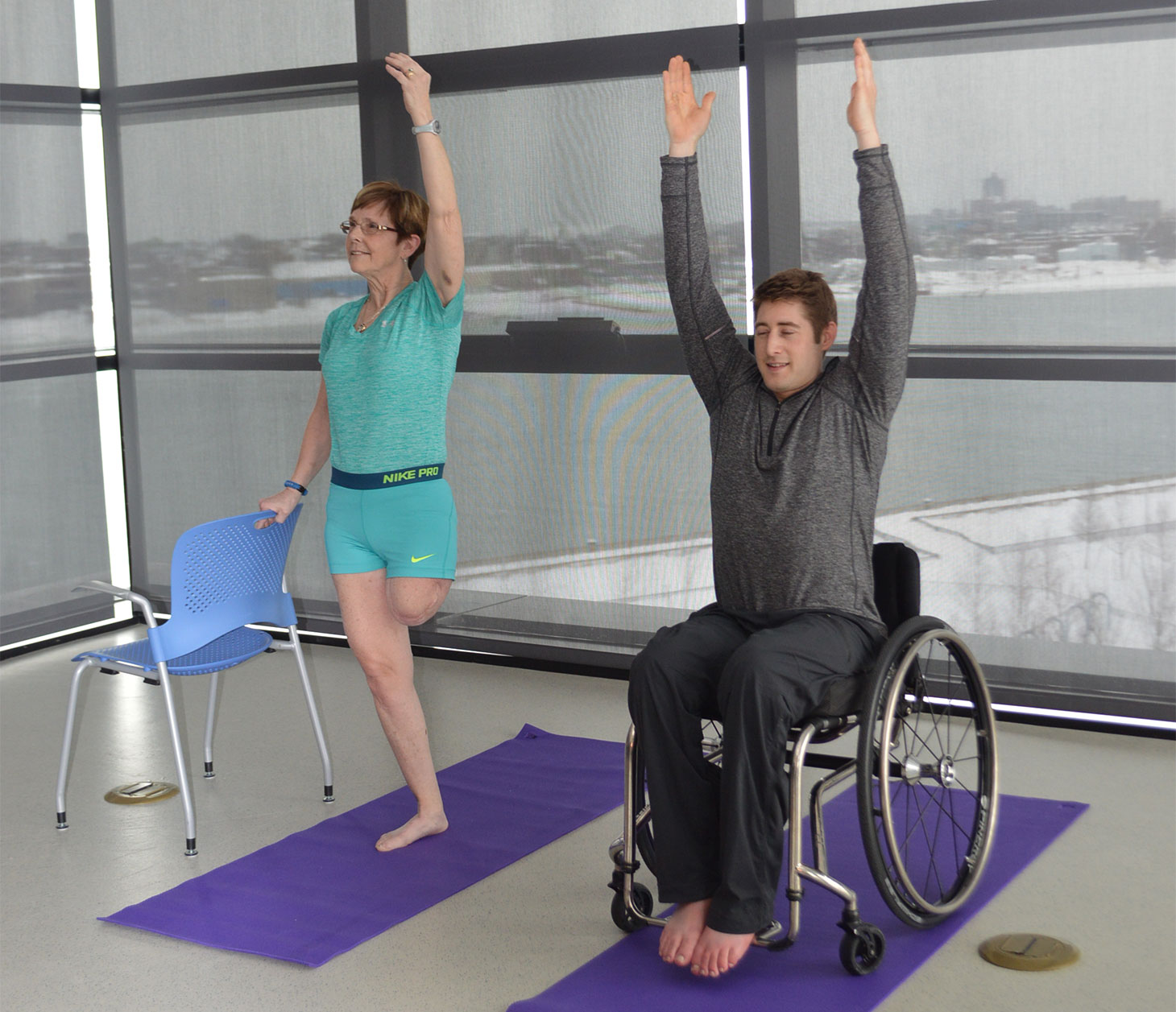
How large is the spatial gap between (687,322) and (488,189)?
6.12 ft

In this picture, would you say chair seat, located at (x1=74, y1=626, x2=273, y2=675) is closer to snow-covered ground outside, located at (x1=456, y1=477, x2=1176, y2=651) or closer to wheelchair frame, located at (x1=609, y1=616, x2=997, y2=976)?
wheelchair frame, located at (x1=609, y1=616, x2=997, y2=976)

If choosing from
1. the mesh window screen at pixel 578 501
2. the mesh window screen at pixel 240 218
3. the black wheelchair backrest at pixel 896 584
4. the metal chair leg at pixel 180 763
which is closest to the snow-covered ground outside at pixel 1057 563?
the mesh window screen at pixel 578 501

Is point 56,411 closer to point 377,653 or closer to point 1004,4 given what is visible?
point 377,653

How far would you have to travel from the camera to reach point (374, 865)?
2.85 meters

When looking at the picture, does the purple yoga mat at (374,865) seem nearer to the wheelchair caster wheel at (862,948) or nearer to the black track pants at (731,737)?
the black track pants at (731,737)

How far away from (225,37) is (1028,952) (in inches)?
153

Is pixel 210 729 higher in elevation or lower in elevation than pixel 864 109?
lower

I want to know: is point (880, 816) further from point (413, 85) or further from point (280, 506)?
point (413, 85)

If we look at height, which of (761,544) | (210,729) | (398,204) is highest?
→ (398,204)

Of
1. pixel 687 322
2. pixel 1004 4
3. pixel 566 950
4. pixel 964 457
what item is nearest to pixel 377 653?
pixel 566 950

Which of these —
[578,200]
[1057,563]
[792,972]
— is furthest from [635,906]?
[578,200]

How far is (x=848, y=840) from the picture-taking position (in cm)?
283

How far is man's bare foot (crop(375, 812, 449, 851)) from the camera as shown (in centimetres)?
293

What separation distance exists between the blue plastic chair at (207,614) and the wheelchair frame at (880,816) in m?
A: 1.03
